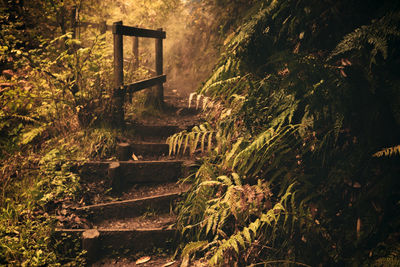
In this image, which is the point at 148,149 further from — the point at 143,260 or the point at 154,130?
the point at 143,260

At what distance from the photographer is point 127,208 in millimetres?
4574

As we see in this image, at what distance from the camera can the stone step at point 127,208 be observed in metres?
4.46

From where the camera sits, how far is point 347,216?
263cm

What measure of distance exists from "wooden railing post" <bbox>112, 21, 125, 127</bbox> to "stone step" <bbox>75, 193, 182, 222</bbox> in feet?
5.26

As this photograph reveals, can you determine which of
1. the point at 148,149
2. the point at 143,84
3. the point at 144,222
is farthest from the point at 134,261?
the point at 143,84

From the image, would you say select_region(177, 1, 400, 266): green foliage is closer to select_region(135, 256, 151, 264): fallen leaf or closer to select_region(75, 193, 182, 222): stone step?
select_region(135, 256, 151, 264): fallen leaf

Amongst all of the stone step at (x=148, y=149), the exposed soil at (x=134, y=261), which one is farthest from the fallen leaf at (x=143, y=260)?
the stone step at (x=148, y=149)

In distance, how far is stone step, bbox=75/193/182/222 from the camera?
176 inches

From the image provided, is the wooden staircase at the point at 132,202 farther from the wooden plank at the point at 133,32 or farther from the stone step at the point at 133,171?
the wooden plank at the point at 133,32

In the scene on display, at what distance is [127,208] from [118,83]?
213 cm

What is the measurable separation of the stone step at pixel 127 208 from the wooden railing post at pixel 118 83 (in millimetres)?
1604

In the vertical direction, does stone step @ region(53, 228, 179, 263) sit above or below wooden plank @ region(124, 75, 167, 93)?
below

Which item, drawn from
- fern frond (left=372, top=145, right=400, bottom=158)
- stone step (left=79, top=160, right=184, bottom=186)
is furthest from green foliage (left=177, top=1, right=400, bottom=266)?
stone step (left=79, top=160, right=184, bottom=186)

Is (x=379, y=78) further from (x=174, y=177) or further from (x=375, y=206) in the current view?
(x=174, y=177)
